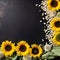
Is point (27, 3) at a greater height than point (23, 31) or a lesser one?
greater

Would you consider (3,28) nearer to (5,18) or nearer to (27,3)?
(5,18)

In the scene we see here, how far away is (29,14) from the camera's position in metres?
1.18

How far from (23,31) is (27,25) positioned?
0.12 feet

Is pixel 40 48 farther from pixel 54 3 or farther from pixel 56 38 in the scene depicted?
pixel 54 3

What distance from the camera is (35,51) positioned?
111cm

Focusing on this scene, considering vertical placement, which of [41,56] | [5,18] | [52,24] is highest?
[5,18]

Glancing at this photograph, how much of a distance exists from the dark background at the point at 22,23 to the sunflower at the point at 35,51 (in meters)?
0.05

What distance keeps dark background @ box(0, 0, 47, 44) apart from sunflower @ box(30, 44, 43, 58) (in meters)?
0.05

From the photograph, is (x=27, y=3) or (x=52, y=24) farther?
(x=27, y=3)

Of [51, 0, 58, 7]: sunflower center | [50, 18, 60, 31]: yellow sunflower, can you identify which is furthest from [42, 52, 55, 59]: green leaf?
[51, 0, 58, 7]: sunflower center

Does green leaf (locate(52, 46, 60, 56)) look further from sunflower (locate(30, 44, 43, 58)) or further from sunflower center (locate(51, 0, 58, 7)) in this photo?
sunflower center (locate(51, 0, 58, 7))

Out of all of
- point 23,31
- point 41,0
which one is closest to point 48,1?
point 41,0

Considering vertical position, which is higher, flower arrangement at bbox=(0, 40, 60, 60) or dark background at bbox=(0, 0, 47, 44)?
dark background at bbox=(0, 0, 47, 44)

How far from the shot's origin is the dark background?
1165mm
